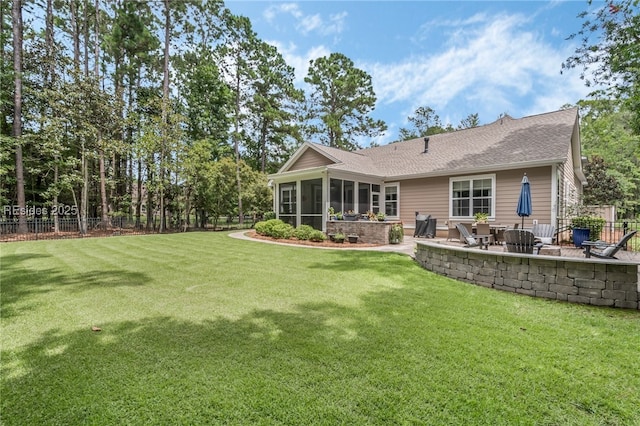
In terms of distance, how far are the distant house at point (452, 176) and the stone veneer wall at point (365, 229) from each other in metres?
1.15

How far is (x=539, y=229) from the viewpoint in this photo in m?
8.62

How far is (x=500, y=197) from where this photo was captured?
35.6 ft

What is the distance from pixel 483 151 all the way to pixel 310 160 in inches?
312

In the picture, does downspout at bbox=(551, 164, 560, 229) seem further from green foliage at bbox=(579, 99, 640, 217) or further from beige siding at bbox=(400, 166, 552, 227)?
green foliage at bbox=(579, 99, 640, 217)

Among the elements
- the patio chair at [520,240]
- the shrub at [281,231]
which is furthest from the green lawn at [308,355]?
the shrub at [281,231]

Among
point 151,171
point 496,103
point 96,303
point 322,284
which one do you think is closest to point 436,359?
point 322,284

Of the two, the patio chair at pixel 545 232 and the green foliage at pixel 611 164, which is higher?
the green foliage at pixel 611 164

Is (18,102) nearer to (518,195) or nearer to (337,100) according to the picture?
(337,100)

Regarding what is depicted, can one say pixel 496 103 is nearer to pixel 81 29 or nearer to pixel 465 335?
pixel 465 335

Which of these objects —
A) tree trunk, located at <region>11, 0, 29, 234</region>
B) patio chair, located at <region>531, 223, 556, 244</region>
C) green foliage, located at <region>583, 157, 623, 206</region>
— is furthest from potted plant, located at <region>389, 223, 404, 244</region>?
tree trunk, located at <region>11, 0, 29, 234</region>

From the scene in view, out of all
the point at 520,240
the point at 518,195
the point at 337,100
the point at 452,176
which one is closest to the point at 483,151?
the point at 452,176

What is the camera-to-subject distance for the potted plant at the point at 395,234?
410 inches

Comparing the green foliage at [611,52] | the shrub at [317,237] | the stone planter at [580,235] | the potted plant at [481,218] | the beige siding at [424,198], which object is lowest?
the shrub at [317,237]

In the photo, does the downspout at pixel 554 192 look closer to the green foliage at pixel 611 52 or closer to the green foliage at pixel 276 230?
Result: the green foliage at pixel 611 52
